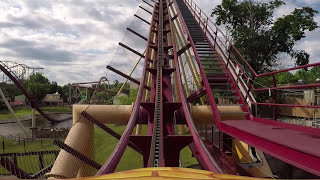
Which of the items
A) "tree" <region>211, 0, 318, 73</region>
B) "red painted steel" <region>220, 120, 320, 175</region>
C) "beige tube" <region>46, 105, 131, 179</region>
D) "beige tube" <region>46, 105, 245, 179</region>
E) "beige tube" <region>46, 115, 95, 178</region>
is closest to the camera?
"red painted steel" <region>220, 120, 320, 175</region>

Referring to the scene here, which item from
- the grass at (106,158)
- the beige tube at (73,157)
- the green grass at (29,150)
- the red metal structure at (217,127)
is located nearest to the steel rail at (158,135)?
the red metal structure at (217,127)

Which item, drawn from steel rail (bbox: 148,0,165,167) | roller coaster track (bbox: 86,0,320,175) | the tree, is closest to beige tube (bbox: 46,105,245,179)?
roller coaster track (bbox: 86,0,320,175)

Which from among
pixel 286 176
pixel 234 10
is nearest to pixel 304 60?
pixel 234 10

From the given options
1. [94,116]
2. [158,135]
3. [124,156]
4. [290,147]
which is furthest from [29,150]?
[290,147]

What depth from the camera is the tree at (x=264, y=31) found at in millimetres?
25797

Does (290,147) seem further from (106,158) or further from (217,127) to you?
(106,158)

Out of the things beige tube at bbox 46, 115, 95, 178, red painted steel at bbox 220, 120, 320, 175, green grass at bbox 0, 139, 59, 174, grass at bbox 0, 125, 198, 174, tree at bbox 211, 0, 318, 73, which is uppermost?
tree at bbox 211, 0, 318, 73

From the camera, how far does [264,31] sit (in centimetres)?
2734

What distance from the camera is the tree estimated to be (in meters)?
25.8

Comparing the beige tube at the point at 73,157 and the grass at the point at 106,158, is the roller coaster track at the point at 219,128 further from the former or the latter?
the grass at the point at 106,158

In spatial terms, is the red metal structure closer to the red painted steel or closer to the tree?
the red painted steel

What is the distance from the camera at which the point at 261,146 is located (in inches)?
166

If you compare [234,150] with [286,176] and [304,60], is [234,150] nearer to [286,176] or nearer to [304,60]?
[286,176]

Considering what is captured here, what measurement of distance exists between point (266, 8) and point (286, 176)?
2374 centimetres
